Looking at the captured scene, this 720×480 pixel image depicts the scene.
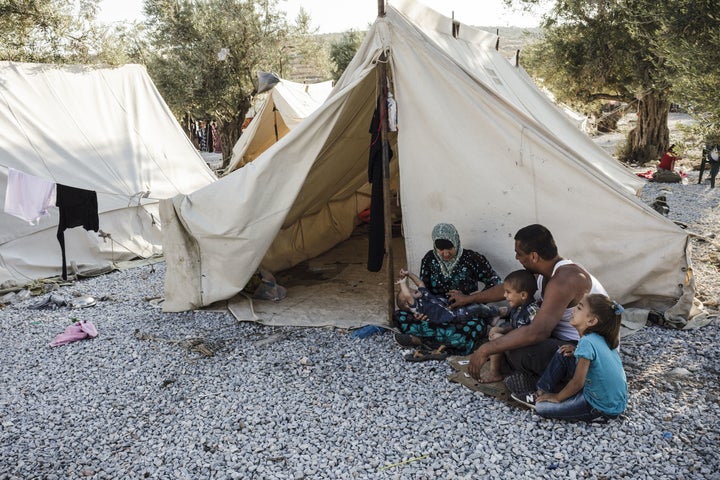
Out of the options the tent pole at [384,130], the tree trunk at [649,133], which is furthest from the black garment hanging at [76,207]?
the tree trunk at [649,133]

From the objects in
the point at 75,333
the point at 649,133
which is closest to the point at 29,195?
the point at 75,333

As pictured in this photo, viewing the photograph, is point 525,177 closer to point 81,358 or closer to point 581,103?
point 81,358

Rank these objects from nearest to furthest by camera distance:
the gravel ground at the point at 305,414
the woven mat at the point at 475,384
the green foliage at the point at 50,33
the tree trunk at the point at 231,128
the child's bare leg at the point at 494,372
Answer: the gravel ground at the point at 305,414
the woven mat at the point at 475,384
the child's bare leg at the point at 494,372
the green foliage at the point at 50,33
the tree trunk at the point at 231,128

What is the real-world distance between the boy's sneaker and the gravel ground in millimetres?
52

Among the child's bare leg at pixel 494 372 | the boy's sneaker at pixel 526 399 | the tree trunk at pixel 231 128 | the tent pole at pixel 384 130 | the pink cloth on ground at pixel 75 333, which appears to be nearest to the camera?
the boy's sneaker at pixel 526 399

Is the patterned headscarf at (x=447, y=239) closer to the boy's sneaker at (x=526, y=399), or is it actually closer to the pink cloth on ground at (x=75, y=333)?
the boy's sneaker at (x=526, y=399)

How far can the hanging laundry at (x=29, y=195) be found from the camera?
5.66 m

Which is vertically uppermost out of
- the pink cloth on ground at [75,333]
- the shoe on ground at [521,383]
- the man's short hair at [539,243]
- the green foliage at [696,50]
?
the green foliage at [696,50]

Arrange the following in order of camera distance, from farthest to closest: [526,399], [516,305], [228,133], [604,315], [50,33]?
1. [228,133]
2. [50,33]
3. [516,305]
4. [526,399]
5. [604,315]

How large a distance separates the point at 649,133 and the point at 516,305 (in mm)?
13113

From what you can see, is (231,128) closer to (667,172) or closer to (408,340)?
(667,172)

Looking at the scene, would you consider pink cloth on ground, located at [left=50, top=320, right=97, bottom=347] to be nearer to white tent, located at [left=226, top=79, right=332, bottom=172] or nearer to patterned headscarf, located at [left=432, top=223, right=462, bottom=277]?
patterned headscarf, located at [left=432, top=223, right=462, bottom=277]

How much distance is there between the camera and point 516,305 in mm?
3369

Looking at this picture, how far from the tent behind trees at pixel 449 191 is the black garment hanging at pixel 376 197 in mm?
191
